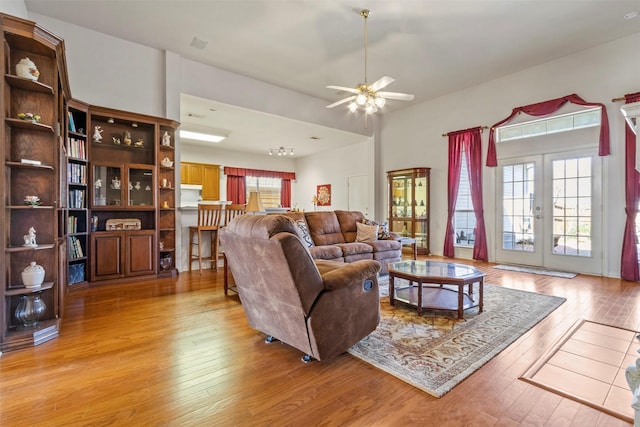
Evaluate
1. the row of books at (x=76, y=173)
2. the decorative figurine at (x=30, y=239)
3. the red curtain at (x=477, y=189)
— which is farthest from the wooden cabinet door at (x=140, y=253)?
the red curtain at (x=477, y=189)

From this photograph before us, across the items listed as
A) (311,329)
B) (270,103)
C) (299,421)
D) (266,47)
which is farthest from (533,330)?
(270,103)

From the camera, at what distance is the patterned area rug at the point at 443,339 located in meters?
1.93

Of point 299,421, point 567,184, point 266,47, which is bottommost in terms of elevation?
point 299,421

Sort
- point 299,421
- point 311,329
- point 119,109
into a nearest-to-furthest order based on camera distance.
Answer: point 299,421
point 311,329
point 119,109

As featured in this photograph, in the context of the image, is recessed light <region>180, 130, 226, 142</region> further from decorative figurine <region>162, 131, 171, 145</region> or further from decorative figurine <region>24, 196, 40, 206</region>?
decorative figurine <region>24, 196, 40, 206</region>

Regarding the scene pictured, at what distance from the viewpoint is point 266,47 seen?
4.60 meters

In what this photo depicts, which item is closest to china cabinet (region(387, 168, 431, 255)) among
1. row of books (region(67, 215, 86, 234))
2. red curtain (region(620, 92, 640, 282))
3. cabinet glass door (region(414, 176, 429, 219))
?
cabinet glass door (region(414, 176, 429, 219))

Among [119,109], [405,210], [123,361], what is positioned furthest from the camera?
[405,210]

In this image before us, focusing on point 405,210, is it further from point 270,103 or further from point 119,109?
point 119,109

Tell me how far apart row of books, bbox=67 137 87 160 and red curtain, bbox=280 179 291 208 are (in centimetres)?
735

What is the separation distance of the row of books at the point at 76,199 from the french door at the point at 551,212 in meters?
6.85

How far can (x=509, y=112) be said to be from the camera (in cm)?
555

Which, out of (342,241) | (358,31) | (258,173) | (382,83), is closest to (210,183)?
(258,173)

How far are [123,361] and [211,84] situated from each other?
458 centimetres
